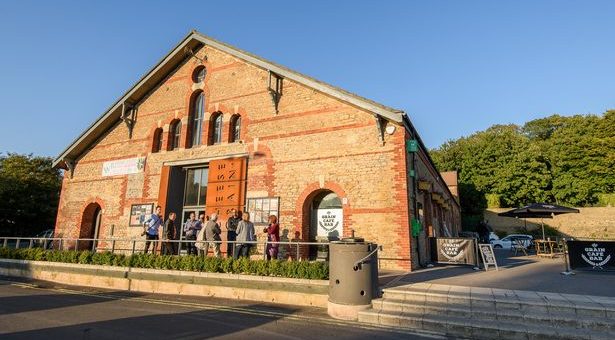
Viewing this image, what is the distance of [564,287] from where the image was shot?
8.05m

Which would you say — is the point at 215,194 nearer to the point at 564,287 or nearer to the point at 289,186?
the point at 289,186

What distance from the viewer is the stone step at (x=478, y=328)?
221 inches

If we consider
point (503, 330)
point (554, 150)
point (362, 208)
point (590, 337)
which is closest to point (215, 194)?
point (362, 208)

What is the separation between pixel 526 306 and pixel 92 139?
817 inches

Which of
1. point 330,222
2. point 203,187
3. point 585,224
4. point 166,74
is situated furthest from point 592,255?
point 585,224

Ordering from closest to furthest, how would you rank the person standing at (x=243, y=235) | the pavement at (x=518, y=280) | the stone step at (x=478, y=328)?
the stone step at (x=478, y=328)
the pavement at (x=518, y=280)
the person standing at (x=243, y=235)

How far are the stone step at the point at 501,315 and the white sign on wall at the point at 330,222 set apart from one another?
5143mm

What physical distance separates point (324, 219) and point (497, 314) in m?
7.08

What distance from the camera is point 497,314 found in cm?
630

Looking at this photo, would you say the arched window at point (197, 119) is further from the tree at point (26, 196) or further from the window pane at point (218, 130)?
the tree at point (26, 196)

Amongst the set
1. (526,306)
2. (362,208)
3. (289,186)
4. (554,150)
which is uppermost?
(554,150)

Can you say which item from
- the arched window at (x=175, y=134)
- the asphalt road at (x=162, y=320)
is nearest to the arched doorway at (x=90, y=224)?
the arched window at (x=175, y=134)

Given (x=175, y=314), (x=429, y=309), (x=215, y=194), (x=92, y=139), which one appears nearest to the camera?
(x=429, y=309)

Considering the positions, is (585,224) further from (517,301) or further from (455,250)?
(517,301)
